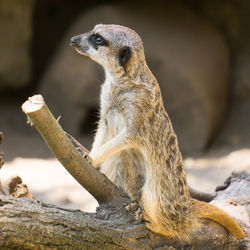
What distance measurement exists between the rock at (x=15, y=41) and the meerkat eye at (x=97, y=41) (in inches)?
131

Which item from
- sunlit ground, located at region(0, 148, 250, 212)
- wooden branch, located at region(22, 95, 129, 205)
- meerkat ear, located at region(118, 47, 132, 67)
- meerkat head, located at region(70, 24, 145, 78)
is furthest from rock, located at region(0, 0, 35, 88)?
wooden branch, located at region(22, 95, 129, 205)

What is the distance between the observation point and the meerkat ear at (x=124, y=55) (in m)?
1.95

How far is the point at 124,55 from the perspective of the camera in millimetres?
1963

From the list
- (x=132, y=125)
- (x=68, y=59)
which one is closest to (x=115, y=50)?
(x=132, y=125)

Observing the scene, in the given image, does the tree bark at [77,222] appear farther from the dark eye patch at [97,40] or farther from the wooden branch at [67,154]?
the dark eye patch at [97,40]

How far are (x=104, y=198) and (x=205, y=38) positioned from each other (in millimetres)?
3618

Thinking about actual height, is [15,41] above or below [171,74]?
above

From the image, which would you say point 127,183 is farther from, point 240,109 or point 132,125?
point 240,109

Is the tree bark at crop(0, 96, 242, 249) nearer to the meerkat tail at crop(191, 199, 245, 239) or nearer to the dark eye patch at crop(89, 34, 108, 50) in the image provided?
the meerkat tail at crop(191, 199, 245, 239)

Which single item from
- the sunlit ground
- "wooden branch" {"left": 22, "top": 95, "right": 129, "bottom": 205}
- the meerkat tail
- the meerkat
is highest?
the sunlit ground

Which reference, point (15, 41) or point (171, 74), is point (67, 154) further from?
point (15, 41)

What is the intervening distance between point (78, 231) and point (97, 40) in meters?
0.81

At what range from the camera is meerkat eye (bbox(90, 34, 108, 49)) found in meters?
2.00

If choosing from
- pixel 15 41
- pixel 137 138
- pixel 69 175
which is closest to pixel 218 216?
pixel 137 138
